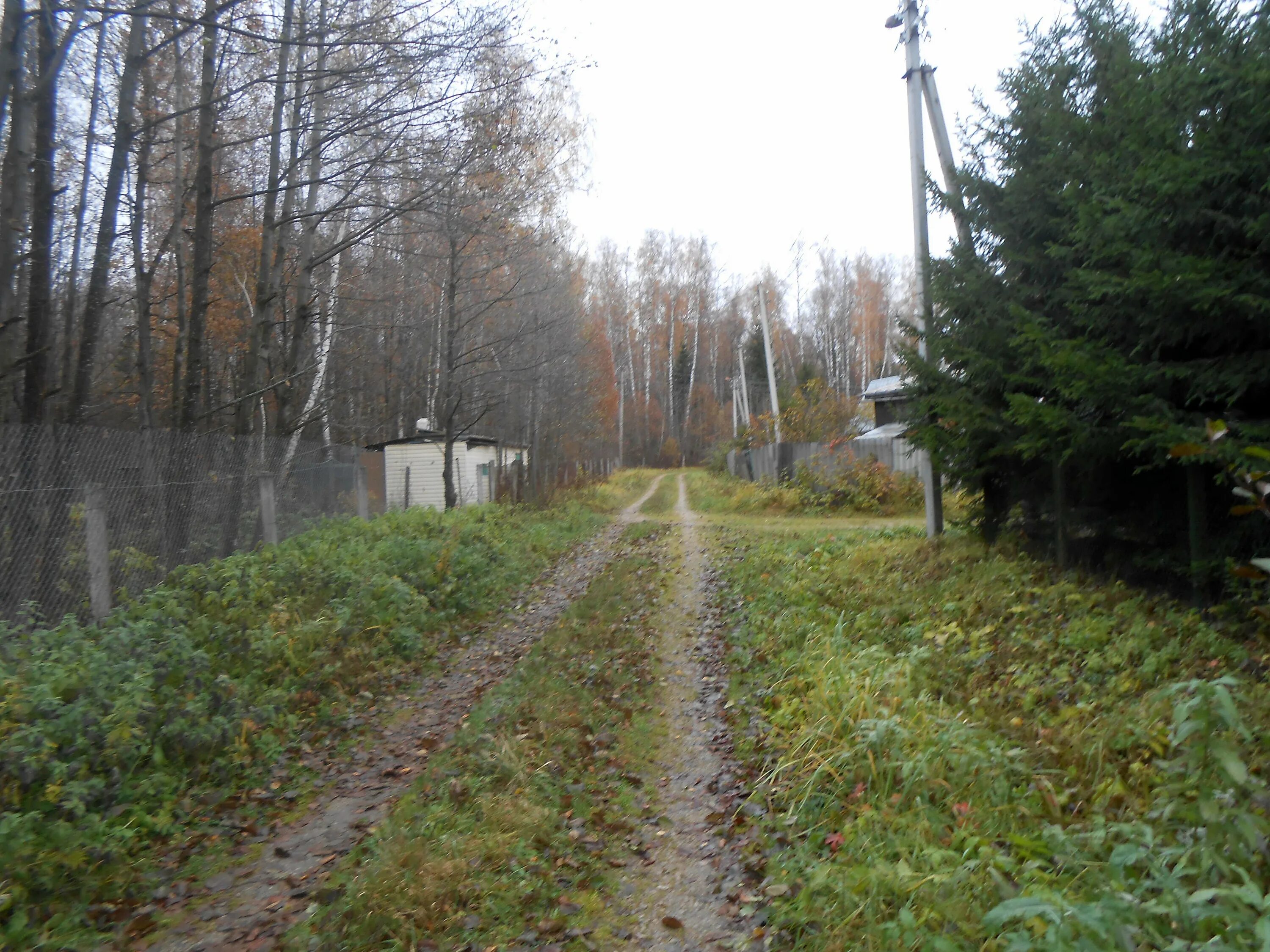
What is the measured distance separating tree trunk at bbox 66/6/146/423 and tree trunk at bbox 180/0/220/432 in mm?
778

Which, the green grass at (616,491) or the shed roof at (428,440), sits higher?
the shed roof at (428,440)

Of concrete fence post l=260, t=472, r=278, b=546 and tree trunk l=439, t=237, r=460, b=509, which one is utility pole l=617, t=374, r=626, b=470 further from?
concrete fence post l=260, t=472, r=278, b=546

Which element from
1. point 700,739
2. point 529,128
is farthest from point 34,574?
point 529,128

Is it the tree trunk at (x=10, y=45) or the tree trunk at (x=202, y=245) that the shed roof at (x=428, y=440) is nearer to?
the tree trunk at (x=202, y=245)

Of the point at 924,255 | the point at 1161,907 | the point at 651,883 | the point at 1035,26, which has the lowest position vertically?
the point at 651,883

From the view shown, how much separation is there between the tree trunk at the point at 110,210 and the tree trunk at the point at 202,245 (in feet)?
2.55

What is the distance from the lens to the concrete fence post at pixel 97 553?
7.96 metres

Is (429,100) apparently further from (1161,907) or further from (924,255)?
(1161,907)

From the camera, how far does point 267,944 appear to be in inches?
168

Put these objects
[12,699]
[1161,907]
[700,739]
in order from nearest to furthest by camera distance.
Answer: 1. [1161,907]
2. [12,699]
3. [700,739]

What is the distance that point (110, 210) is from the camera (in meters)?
10.6

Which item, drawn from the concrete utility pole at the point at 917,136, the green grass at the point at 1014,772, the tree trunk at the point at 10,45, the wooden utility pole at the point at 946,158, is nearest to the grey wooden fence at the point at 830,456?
the concrete utility pole at the point at 917,136

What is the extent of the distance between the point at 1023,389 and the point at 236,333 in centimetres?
2441

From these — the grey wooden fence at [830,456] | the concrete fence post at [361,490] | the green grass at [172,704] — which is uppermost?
the grey wooden fence at [830,456]
